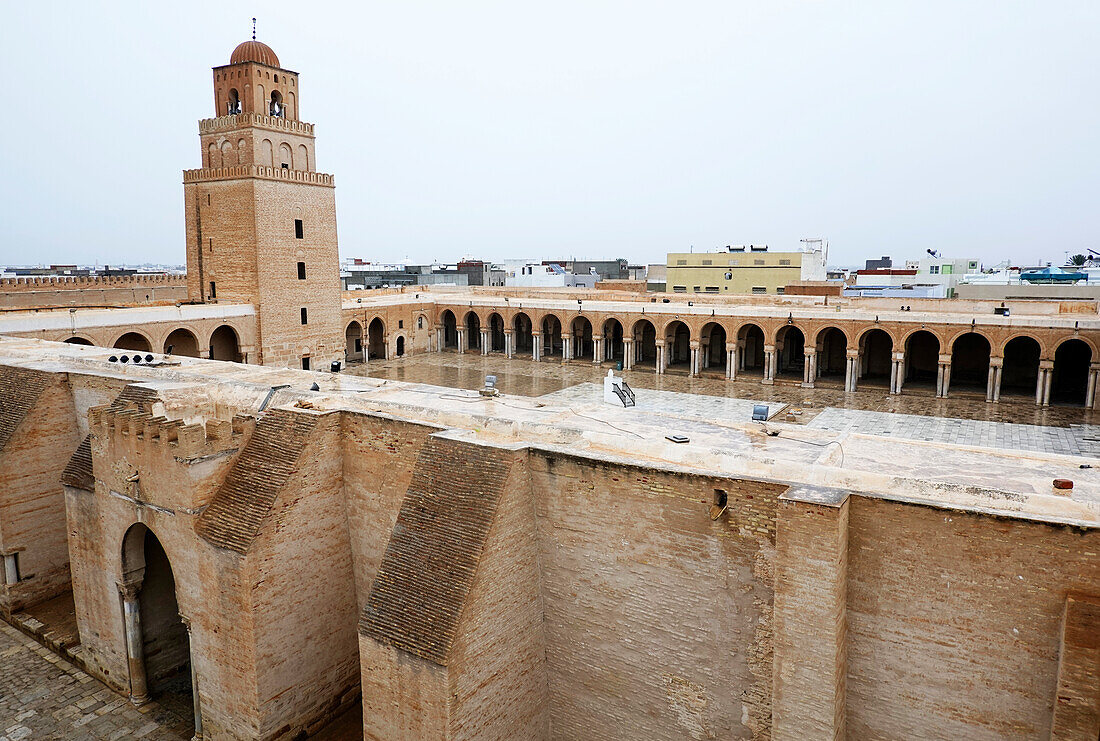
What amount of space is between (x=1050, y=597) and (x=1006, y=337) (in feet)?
71.7

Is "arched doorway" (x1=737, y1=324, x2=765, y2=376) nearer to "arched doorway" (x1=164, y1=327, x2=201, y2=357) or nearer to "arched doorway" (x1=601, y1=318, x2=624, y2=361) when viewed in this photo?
"arched doorway" (x1=601, y1=318, x2=624, y2=361)

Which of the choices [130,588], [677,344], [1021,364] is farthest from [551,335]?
[130,588]

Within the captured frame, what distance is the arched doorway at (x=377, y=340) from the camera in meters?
36.2

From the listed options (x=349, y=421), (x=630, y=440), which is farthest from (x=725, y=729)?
(x=349, y=421)

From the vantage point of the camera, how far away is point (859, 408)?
2419 centimetres

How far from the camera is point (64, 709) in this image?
33.7ft

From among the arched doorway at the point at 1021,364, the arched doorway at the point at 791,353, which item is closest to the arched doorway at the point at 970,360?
the arched doorway at the point at 1021,364

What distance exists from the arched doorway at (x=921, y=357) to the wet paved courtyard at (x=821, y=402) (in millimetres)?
3079

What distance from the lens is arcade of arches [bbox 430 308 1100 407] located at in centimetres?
2516

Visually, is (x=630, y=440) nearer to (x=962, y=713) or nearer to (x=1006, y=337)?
(x=962, y=713)

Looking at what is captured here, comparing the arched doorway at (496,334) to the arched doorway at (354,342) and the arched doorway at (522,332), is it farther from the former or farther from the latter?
the arched doorway at (354,342)

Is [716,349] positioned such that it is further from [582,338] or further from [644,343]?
[582,338]

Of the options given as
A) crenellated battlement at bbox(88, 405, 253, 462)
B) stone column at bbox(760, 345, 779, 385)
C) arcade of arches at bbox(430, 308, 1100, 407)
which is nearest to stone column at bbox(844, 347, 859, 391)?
arcade of arches at bbox(430, 308, 1100, 407)

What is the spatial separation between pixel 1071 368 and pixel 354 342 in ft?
103
